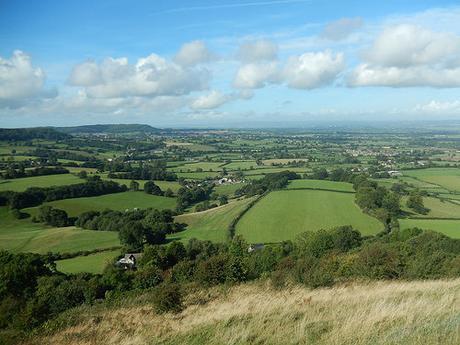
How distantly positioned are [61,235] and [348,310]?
46001 mm

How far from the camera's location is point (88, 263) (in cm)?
3869

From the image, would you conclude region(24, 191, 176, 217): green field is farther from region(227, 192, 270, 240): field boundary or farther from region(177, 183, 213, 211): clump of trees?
region(227, 192, 270, 240): field boundary

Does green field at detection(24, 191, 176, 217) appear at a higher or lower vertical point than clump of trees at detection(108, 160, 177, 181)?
lower

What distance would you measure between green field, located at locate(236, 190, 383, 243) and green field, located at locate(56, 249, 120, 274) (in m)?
14.9

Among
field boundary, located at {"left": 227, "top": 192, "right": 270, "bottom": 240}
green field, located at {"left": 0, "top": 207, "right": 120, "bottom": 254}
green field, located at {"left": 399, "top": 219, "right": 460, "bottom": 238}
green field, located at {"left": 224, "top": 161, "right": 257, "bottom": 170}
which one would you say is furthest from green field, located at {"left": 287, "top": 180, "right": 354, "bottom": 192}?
green field, located at {"left": 0, "top": 207, "right": 120, "bottom": 254}

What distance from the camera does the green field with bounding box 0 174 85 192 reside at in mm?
68938

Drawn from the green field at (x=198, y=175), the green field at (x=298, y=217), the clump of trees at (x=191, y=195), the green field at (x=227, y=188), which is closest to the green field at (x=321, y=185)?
the green field at (x=298, y=217)

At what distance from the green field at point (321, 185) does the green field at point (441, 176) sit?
694 inches

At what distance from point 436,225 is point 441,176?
137 feet

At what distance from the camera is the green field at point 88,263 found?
1433 inches

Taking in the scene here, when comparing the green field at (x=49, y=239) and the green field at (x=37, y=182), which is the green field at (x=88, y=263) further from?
the green field at (x=37, y=182)

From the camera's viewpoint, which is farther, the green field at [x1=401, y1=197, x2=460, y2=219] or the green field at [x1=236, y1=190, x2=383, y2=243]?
the green field at [x1=401, y1=197, x2=460, y2=219]

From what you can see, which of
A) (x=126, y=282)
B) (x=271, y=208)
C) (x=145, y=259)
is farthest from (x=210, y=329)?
(x=271, y=208)

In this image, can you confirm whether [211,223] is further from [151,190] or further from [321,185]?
Answer: [321,185]
